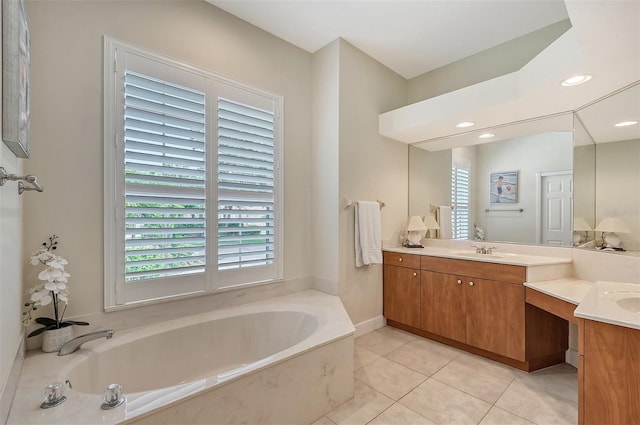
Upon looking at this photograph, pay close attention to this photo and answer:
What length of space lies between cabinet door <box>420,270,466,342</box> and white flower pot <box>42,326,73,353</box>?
2.69 m

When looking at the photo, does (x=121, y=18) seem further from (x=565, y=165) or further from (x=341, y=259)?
(x=565, y=165)

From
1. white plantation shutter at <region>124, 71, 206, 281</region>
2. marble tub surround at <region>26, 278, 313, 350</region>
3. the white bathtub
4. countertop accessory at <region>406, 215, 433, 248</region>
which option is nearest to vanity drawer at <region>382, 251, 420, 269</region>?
countertop accessory at <region>406, 215, 433, 248</region>

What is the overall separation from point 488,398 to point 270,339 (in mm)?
1576

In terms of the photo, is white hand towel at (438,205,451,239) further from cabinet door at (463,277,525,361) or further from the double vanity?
cabinet door at (463,277,525,361)

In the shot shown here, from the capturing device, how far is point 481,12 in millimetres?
2359

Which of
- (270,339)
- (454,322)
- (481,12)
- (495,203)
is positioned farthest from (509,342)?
(481,12)

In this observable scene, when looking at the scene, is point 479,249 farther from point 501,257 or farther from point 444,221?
point 444,221

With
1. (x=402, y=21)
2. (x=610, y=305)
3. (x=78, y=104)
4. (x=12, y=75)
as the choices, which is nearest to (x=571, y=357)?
(x=610, y=305)

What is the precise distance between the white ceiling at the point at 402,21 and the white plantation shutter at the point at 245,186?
778 millimetres

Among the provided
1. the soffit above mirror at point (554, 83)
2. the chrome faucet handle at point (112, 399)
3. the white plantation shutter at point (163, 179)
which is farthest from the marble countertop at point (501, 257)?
the chrome faucet handle at point (112, 399)

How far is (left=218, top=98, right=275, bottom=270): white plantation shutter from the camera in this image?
2.29 metres

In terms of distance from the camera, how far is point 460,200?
122 inches

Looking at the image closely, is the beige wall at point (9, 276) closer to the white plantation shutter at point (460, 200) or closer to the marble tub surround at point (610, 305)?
the marble tub surround at point (610, 305)

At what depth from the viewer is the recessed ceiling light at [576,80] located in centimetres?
176
